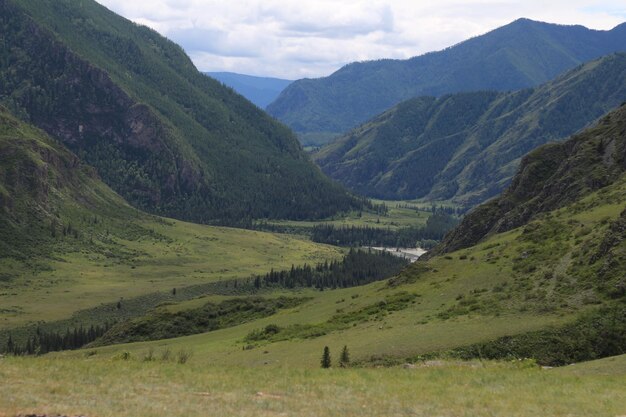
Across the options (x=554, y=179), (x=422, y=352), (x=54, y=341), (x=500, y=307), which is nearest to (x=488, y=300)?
(x=500, y=307)

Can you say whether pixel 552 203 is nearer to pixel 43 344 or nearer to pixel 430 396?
pixel 430 396

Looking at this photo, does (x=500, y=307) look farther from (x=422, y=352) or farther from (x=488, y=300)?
(x=422, y=352)

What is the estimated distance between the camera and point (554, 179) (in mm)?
123812

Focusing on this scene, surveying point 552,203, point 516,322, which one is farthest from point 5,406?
point 552,203

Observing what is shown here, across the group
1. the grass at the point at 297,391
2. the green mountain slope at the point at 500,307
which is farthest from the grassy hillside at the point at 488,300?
the grass at the point at 297,391

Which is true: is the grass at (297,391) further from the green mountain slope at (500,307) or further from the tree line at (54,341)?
the tree line at (54,341)

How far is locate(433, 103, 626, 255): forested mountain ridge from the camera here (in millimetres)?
111169

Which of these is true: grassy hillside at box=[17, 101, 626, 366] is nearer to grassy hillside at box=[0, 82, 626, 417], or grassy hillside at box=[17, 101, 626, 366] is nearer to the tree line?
grassy hillside at box=[0, 82, 626, 417]

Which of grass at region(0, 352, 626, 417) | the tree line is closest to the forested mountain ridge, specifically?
grass at region(0, 352, 626, 417)

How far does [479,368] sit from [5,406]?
31.5m

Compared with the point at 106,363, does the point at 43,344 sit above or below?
below

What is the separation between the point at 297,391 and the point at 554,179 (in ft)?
317

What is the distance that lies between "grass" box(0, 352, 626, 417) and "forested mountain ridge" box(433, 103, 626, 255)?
55866 millimetres

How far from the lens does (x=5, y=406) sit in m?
32.8
